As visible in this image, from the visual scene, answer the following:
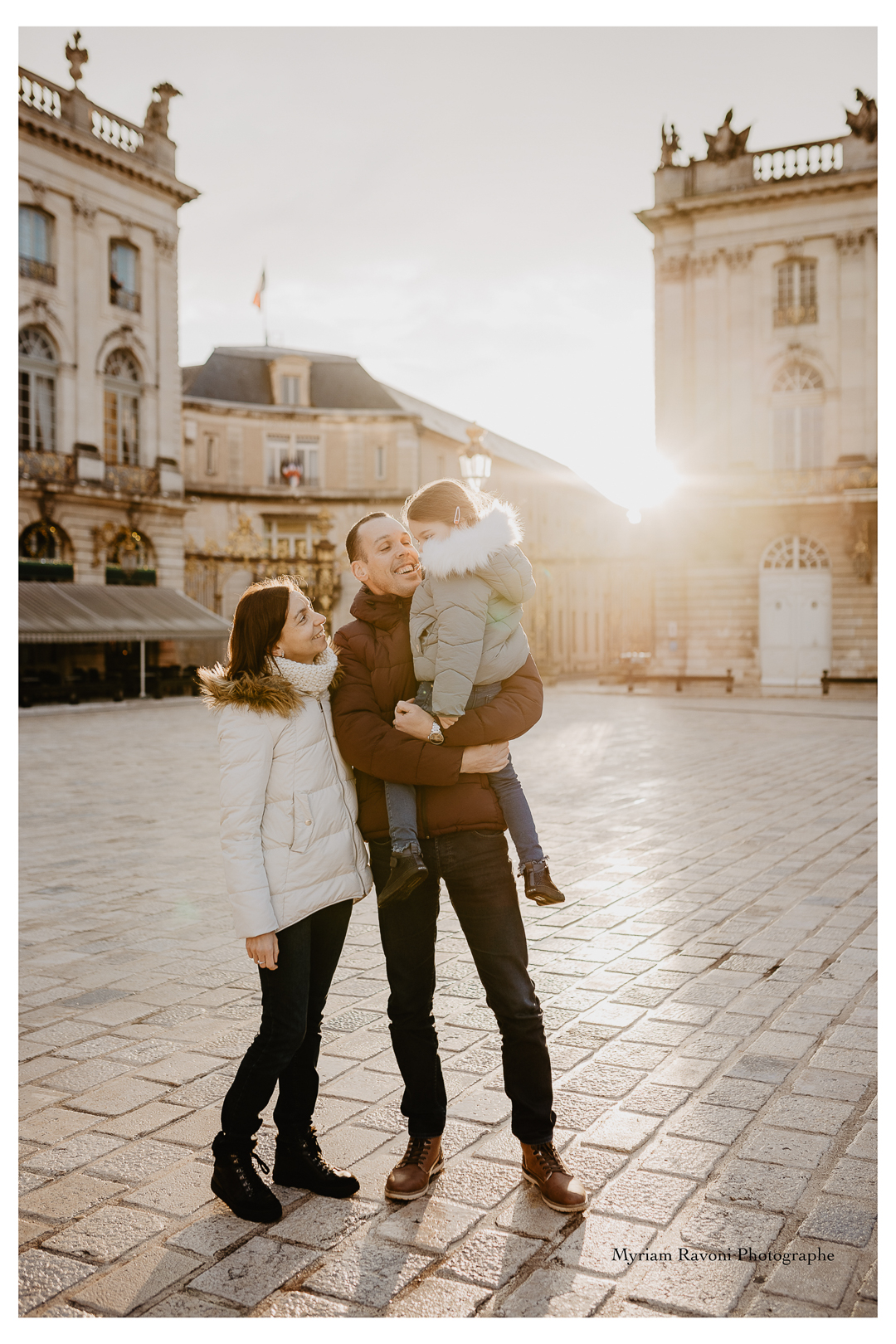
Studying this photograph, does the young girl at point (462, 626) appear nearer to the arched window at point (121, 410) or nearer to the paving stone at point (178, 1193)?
the paving stone at point (178, 1193)

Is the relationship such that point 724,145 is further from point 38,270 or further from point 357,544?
point 357,544

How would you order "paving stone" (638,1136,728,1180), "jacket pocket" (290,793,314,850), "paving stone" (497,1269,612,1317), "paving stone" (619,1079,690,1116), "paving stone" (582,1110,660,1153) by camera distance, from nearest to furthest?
"paving stone" (497,1269,612,1317), "jacket pocket" (290,793,314,850), "paving stone" (638,1136,728,1180), "paving stone" (582,1110,660,1153), "paving stone" (619,1079,690,1116)

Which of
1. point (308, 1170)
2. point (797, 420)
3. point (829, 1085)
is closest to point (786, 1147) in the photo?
point (829, 1085)

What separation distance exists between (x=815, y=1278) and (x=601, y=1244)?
1.64 feet

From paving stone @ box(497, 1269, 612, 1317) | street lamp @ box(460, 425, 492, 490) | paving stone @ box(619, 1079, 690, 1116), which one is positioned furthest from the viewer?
street lamp @ box(460, 425, 492, 490)

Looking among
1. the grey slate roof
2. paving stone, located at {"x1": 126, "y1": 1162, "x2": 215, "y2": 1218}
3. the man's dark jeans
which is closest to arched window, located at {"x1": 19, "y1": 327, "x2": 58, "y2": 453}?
the grey slate roof

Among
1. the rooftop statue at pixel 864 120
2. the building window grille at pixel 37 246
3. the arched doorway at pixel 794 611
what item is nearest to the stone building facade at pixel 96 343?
the building window grille at pixel 37 246

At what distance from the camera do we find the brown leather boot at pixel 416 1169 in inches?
117

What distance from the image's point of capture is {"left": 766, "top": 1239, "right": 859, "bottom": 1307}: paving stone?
2.52 meters

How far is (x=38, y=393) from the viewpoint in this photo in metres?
27.6

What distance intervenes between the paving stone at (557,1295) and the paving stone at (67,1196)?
47.1 inches

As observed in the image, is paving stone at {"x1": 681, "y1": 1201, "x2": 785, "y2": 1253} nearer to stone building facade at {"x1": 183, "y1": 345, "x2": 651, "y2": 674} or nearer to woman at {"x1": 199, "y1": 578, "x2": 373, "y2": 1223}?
woman at {"x1": 199, "y1": 578, "x2": 373, "y2": 1223}

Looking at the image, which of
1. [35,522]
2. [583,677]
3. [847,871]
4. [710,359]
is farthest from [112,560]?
[847,871]

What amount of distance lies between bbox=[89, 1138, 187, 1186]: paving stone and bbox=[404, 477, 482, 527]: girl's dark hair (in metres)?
1.99
